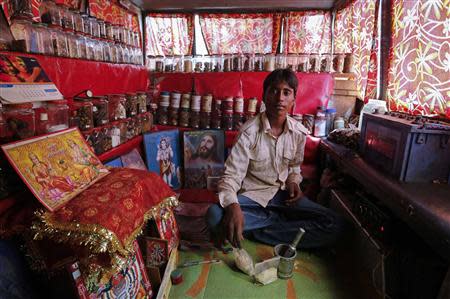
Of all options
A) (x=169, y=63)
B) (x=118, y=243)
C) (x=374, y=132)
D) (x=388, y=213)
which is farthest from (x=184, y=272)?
(x=169, y=63)

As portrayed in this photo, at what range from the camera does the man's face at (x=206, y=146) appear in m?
2.39

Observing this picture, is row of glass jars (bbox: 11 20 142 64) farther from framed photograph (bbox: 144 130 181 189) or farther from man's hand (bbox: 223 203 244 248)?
man's hand (bbox: 223 203 244 248)

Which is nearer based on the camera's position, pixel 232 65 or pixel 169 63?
pixel 232 65

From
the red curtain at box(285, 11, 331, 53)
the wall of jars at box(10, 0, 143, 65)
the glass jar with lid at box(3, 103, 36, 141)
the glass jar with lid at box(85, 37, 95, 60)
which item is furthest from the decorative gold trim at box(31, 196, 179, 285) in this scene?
the red curtain at box(285, 11, 331, 53)

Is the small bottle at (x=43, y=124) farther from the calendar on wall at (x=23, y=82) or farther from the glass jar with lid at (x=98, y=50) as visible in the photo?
the glass jar with lid at (x=98, y=50)

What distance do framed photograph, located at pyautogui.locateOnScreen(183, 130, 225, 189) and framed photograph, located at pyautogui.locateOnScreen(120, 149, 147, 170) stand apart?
18.2 inches

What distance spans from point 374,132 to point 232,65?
5.56 ft

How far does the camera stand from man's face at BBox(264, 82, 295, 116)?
1.48m

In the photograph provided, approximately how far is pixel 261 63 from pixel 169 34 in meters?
1.53

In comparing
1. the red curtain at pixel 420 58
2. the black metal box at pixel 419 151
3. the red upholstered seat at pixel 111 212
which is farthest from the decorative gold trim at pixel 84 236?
the red curtain at pixel 420 58

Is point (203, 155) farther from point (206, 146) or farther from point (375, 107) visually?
point (375, 107)

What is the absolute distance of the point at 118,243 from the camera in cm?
88

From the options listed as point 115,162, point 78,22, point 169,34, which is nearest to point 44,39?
point 78,22

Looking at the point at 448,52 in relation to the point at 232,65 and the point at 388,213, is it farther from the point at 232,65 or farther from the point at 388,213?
the point at 232,65
